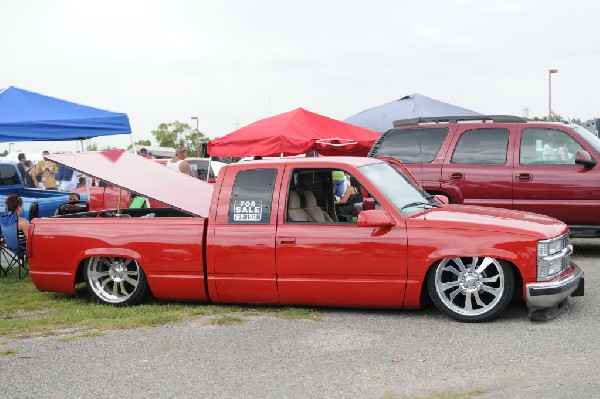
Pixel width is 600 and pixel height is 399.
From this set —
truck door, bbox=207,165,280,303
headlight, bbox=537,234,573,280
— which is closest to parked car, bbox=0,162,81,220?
truck door, bbox=207,165,280,303

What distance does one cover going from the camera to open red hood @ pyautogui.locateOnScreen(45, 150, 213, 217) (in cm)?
791

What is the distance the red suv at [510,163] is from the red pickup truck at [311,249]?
3.01 metres

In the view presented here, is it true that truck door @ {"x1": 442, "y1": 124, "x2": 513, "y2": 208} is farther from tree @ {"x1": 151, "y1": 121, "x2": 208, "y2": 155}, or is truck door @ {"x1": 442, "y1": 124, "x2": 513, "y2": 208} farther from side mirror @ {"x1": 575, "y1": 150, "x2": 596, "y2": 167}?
tree @ {"x1": 151, "y1": 121, "x2": 208, "y2": 155}

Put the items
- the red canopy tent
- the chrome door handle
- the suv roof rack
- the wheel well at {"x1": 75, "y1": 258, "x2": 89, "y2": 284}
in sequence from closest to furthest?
1. the chrome door handle
2. the wheel well at {"x1": 75, "y1": 258, "x2": 89, "y2": 284}
3. the suv roof rack
4. the red canopy tent

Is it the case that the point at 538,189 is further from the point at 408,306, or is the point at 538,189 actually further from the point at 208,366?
the point at 208,366

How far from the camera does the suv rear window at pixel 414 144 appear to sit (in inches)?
432

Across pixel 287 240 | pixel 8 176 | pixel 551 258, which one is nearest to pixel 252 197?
pixel 287 240

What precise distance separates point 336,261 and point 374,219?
0.53m

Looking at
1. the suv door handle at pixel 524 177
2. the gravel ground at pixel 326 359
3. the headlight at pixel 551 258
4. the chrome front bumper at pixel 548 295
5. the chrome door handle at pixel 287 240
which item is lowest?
the gravel ground at pixel 326 359

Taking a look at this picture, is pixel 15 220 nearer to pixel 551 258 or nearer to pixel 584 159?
pixel 551 258

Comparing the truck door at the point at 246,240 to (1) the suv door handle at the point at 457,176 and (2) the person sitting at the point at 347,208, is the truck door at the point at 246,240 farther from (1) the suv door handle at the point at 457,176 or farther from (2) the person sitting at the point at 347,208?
(1) the suv door handle at the point at 457,176

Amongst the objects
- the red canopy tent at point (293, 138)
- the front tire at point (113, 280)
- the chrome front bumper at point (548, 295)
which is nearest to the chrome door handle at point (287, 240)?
the front tire at point (113, 280)

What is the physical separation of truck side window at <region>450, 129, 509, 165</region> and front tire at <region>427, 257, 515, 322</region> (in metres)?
4.30

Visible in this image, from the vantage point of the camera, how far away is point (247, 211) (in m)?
7.23
